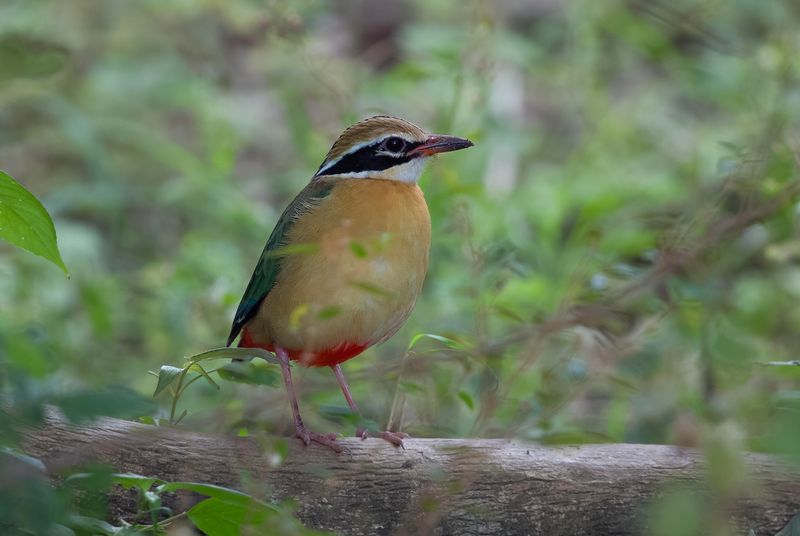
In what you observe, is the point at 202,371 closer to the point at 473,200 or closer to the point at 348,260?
the point at 348,260

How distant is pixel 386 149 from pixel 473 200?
94.7 inches

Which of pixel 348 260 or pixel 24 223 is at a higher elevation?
pixel 348 260

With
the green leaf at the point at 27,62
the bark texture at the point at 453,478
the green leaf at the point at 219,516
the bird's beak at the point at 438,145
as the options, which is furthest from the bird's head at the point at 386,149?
the green leaf at the point at 219,516

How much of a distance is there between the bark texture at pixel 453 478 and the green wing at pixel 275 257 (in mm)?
676

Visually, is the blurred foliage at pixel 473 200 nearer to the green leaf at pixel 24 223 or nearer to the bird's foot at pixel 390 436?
the bird's foot at pixel 390 436

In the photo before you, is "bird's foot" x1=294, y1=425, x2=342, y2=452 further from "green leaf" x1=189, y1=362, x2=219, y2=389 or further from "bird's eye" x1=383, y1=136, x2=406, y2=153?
"bird's eye" x1=383, y1=136, x2=406, y2=153

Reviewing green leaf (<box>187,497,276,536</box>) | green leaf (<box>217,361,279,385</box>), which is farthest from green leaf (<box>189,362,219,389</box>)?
green leaf (<box>187,497,276,536</box>)

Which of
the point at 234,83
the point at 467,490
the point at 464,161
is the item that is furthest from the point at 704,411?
the point at 234,83

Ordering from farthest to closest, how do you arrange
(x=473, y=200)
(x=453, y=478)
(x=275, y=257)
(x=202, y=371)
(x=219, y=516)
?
(x=473, y=200) < (x=275, y=257) < (x=453, y=478) < (x=202, y=371) < (x=219, y=516)

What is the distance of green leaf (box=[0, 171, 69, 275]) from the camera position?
112 inches

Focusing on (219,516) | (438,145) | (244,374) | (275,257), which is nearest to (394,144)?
(438,145)

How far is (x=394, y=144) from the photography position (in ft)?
13.7

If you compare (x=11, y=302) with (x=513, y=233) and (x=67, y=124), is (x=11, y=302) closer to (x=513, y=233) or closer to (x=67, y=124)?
(x=67, y=124)

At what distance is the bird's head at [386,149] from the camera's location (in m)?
4.15
